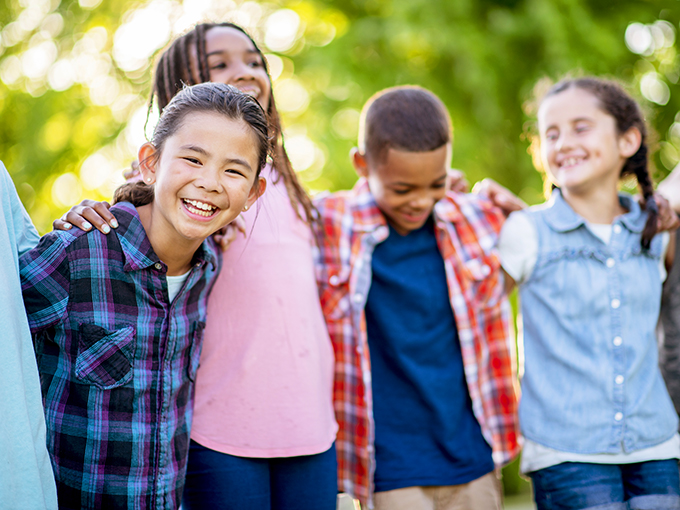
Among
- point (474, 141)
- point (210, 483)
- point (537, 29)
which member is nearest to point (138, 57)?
point (474, 141)

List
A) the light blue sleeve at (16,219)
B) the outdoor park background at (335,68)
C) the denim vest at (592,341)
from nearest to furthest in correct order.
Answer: the light blue sleeve at (16,219), the denim vest at (592,341), the outdoor park background at (335,68)

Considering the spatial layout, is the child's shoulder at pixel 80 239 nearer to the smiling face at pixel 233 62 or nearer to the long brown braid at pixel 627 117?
the smiling face at pixel 233 62

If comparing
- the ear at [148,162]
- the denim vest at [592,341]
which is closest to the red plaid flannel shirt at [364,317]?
the denim vest at [592,341]

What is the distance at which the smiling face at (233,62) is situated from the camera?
2.03m

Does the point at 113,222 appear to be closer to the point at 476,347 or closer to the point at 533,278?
the point at 476,347

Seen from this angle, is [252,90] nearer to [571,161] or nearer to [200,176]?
[200,176]

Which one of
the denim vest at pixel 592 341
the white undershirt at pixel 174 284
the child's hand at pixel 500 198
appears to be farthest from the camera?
Result: the child's hand at pixel 500 198

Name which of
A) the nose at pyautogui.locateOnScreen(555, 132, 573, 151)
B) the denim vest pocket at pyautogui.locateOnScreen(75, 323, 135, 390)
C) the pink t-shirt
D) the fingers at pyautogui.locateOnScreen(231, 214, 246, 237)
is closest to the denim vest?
the nose at pyautogui.locateOnScreen(555, 132, 573, 151)

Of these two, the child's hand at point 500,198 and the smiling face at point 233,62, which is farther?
the child's hand at point 500,198

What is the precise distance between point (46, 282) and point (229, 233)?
557mm

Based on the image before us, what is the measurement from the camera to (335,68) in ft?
16.8

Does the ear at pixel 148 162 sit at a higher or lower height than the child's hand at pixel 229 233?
higher

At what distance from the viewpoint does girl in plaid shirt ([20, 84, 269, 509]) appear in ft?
5.07

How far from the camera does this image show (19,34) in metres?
5.39
